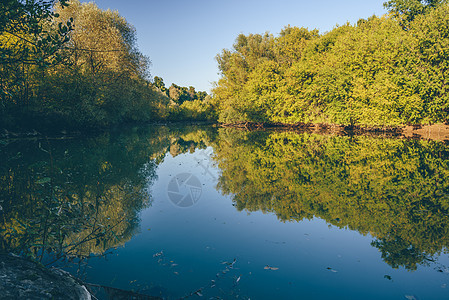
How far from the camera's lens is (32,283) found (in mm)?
2818

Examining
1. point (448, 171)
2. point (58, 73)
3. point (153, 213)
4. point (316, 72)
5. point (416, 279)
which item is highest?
point (316, 72)

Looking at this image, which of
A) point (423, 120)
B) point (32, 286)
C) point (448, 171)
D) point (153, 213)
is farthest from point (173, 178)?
point (423, 120)

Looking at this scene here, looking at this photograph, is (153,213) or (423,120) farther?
(423,120)

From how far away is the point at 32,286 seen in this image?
2.77 meters

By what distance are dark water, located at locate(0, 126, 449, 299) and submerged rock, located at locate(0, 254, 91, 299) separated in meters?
0.71

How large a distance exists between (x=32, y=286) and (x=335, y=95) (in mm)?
43181

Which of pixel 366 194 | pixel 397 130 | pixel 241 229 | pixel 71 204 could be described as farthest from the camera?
pixel 397 130

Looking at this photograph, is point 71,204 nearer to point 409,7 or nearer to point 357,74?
point 357,74

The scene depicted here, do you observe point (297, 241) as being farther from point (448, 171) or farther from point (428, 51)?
point (428, 51)

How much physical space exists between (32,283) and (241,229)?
4.73m

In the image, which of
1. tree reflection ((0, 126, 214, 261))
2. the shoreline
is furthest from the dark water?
the shoreline

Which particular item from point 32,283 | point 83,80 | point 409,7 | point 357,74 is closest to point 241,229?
point 32,283

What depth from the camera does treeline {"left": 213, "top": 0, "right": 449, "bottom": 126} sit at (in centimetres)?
2983


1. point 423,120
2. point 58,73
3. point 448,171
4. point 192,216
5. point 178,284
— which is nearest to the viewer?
point 178,284
